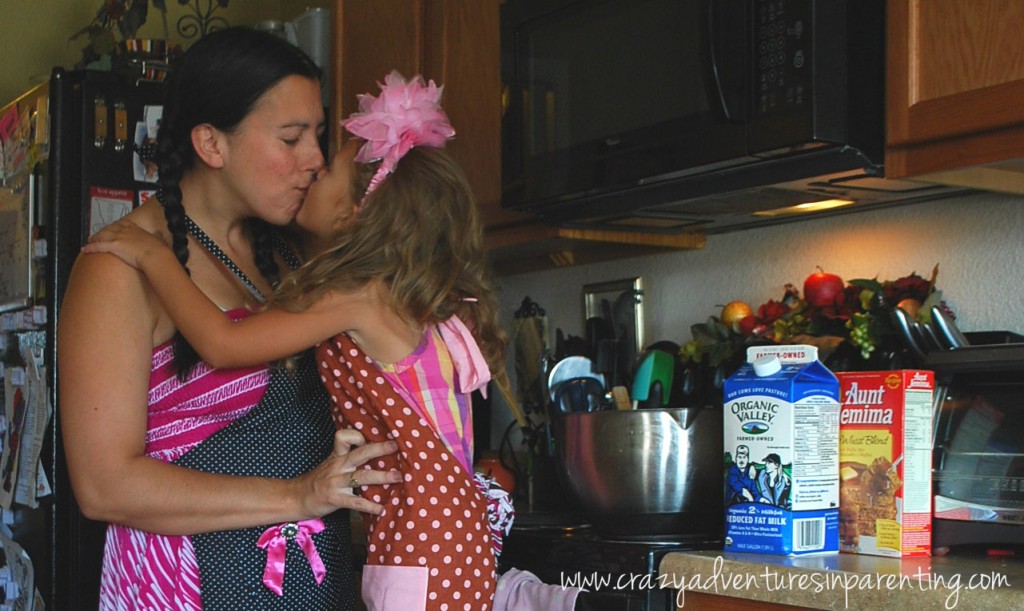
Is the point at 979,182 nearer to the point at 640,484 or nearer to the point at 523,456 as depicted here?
the point at 640,484

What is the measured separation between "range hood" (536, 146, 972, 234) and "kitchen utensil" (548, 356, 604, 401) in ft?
0.81

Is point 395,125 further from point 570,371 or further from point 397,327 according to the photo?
point 570,371

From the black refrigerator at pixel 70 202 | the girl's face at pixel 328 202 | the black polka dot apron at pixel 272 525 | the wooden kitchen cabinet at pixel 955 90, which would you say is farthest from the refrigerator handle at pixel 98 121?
the wooden kitchen cabinet at pixel 955 90

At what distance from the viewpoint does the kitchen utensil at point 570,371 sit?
2085 mm

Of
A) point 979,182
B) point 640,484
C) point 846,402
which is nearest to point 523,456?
point 640,484

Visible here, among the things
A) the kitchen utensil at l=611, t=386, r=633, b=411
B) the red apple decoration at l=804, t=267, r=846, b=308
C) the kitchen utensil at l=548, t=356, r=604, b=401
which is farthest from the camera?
the kitchen utensil at l=548, t=356, r=604, b=401

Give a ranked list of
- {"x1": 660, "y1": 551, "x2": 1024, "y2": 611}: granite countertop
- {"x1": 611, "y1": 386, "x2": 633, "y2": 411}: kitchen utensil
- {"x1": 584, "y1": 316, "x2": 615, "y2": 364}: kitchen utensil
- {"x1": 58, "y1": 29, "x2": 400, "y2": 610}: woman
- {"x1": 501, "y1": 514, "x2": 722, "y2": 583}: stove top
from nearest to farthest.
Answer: {"x1": 660, "y1": 551, "x2": 1024, "y2": 611}: granite countertop → {"x1": 58, "y1": 29, "x2": 400, "y2": 610}: woman → {"x1": 501, "y1": 514, "x2": 722, "y2": 583}: stove top → {"x1": 611, "y1": 386, "x2": 633, "y2": 411}: kitchen utensil → {"x1": 584, "y1": 316, "x2": 615, "y2": 364}: kitchen utensil

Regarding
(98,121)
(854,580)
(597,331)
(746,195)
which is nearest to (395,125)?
(746,195)

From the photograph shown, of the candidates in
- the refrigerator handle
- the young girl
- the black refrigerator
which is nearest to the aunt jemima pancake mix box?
the young girl

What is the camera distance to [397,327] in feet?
4.79

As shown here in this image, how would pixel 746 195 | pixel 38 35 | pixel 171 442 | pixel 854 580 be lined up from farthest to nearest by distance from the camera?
pixel 38 35 < pixel 746 195 < pixel 171 442 < pixel 854 580

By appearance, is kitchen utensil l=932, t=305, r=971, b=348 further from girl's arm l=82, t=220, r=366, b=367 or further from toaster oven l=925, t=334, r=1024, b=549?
girl's arm l=82, t=220, r=366, b=367

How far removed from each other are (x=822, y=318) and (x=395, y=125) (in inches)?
30.0

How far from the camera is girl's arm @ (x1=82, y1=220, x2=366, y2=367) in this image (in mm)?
1361
